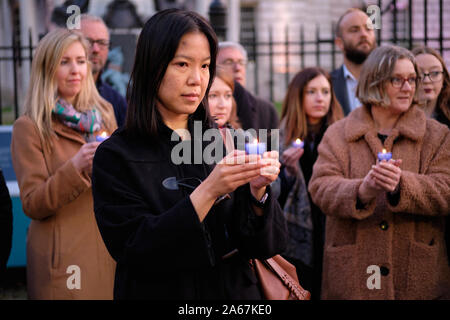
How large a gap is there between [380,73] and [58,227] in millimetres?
2270

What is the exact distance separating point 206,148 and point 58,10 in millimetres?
15013

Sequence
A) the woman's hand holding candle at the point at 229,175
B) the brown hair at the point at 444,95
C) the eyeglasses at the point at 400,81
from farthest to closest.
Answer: the brown hair at the point at 444,95 → the eyeglasses at the point at 400,81 → the woman's hand holding candle at the point at 229,175

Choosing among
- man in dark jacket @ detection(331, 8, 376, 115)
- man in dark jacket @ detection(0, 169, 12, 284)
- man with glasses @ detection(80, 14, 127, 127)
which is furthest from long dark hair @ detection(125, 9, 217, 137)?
man in dark jacket @ detection(331, 8, 376, 115)

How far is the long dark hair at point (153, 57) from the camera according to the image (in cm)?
201

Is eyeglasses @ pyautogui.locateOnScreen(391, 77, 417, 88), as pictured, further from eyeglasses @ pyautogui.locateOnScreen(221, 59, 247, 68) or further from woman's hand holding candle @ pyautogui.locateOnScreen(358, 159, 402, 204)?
eyeglasses @ pyautogui.locateOnScreen(221, 59, 247, 68)

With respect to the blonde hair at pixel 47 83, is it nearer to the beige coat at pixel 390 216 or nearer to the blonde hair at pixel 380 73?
the beige coat at pixel 390 216

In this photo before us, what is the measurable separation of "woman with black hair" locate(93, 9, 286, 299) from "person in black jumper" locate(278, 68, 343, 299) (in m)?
2.17

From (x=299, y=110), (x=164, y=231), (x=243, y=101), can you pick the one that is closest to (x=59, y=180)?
(x=164, y=231)

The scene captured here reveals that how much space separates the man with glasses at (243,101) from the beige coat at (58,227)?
73.4 inches

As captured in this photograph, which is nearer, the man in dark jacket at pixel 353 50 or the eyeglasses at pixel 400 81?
the eyeglasses at pixel 400 81

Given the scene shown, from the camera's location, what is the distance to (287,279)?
6.89 ft

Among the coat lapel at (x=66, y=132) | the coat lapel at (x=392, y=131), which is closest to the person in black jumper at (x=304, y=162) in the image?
the coat lapel at (x=392, y=131)

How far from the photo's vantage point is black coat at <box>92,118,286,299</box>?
1.89m

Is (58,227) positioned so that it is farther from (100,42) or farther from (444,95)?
(444,95)
